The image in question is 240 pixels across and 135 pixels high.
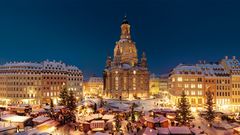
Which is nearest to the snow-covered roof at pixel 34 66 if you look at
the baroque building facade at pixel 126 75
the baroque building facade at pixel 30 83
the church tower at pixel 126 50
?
the baroque building facade at pixel 30 83

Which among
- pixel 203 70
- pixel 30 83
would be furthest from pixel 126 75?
pixel 30 83

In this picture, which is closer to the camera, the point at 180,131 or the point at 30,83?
the point at 180,131

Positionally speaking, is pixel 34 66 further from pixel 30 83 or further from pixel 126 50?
pixel 126 50

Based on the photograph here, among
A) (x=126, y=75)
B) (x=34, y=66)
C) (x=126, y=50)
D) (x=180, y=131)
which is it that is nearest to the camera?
(x=180, y=131)

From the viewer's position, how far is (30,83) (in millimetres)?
87312

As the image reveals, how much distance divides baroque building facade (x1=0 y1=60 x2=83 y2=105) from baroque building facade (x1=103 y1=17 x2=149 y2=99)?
34.0 metres

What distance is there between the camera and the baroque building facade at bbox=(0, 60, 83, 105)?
86750 mm

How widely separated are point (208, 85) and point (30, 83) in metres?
71.0

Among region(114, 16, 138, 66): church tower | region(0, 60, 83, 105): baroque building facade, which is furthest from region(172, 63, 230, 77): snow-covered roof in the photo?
region(0, 60, 83, 105): baroque building facade

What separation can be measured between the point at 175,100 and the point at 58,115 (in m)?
47.6

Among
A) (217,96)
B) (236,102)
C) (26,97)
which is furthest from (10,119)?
(236,102)

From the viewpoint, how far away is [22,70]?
290 ft

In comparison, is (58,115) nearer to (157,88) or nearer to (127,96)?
(127,96)

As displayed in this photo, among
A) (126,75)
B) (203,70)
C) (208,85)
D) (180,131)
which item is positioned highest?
(203,70)
